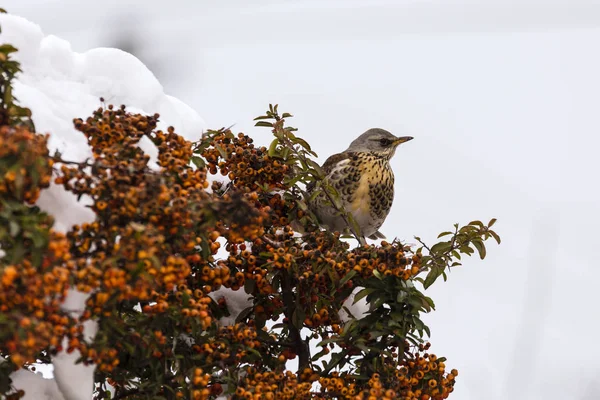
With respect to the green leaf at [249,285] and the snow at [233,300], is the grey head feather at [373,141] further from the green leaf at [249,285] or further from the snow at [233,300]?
the green leaf at [249,285]

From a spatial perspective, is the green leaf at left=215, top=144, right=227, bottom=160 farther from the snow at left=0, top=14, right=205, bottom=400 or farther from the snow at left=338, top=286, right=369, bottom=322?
the snow at left=338, top=286, right=369, bottom=322

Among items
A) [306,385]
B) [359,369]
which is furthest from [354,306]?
[306,385]

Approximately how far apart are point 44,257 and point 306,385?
3.06 ft

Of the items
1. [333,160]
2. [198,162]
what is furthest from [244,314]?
[333,160]

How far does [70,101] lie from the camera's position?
255 centimetres

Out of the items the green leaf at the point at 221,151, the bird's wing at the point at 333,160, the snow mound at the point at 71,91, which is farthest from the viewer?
the bird's wing at the point at 333,160

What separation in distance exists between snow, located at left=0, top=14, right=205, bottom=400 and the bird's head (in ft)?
3.40

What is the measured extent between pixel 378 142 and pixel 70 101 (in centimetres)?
169

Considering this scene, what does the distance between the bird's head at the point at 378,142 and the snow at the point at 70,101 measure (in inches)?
40.8

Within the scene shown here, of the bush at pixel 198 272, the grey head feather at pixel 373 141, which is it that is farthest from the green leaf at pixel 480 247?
the grey head feather at pixel 373 141

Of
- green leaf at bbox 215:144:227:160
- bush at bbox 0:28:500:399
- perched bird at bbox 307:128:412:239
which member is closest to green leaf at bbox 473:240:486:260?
bush at bbox 0:28:500:399

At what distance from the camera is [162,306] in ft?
7.02

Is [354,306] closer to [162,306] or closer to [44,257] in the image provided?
[162,306]

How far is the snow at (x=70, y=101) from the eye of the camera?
2059 millimetres
